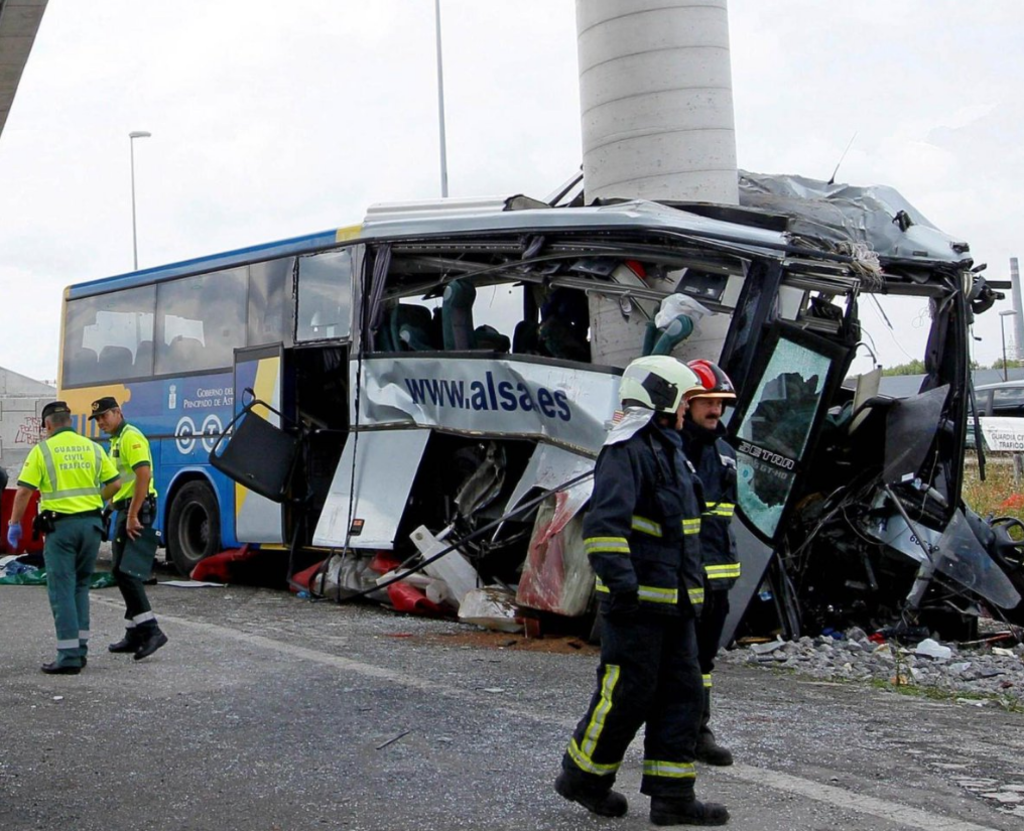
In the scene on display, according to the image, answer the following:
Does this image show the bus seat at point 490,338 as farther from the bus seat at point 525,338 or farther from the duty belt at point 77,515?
the duty belt at point 77,515

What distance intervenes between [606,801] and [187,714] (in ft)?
8.84

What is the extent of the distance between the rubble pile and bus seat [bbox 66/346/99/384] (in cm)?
915

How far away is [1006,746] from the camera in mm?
6457

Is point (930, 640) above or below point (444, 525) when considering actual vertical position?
below

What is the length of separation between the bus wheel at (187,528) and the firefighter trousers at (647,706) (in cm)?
969

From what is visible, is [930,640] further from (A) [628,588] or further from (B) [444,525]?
(A) [628,588]

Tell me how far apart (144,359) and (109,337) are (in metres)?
0.96

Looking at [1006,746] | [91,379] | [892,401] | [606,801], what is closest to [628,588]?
[606,801]

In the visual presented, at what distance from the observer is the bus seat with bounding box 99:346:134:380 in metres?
15.2

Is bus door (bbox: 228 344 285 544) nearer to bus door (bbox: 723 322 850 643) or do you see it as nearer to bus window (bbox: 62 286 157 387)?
bus window (bbox: 62 286 157 387)

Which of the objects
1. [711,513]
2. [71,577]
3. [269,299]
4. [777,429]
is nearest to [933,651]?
[777,429]

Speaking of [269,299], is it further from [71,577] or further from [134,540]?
[71,577]

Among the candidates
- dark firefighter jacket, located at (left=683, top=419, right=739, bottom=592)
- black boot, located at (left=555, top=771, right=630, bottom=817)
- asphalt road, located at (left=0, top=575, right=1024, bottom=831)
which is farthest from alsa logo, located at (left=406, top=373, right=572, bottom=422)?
black boot, located at (left=555, top=771, right=630, bottom=817)

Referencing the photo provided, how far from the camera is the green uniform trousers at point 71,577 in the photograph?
819cm
